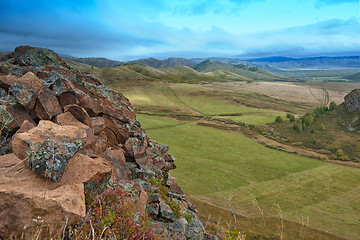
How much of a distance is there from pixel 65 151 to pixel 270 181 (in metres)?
34.9

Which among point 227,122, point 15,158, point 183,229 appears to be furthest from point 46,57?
point 227,122

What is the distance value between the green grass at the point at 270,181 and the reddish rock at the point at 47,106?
20.1 metres

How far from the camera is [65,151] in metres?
7.55

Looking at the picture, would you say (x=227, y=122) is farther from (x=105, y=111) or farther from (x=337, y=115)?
(x=105, y=111)

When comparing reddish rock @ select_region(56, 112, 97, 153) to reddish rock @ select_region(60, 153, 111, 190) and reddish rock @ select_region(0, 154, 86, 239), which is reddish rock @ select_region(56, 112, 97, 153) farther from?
reddish rock @ select_region(0, 154, 86, 239)

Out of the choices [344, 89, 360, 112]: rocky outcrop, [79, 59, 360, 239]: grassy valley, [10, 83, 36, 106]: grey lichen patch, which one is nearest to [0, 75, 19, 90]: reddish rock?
[10, 83, 36, 106]: grey lichen patch

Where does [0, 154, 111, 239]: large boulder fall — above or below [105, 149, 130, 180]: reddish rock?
above

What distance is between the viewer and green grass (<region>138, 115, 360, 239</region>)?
26.6m

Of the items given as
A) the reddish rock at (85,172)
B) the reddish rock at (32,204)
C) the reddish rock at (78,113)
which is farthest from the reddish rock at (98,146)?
the reddish rock at (32,204)

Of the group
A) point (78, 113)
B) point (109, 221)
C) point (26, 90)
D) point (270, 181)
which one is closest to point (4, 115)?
point (26, 90)

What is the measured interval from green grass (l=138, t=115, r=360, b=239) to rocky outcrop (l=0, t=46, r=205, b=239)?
13542 millimetres

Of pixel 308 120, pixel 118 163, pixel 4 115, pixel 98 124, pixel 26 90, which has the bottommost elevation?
pixel 308 120

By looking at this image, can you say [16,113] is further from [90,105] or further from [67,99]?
[90,105]

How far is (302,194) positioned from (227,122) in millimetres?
54736
